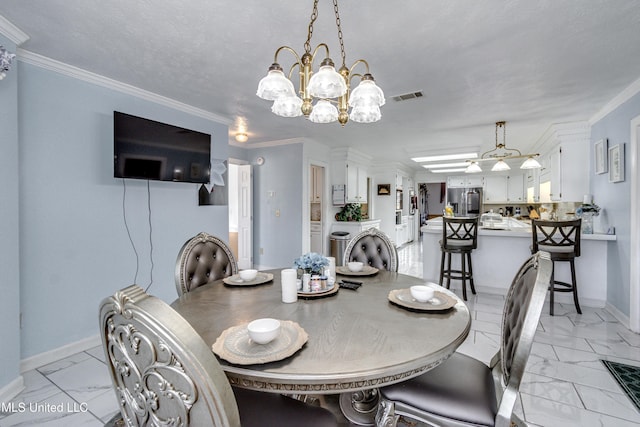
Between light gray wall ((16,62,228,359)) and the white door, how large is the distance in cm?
236

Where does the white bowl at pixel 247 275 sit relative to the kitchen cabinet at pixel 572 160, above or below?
below

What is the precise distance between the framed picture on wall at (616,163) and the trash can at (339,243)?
3726 millimetres

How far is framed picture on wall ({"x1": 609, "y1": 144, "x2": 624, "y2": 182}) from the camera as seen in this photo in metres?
2.95

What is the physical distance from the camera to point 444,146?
5480 millimetres

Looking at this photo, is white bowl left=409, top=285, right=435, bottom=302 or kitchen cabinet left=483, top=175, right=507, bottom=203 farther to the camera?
kitchen cabinet left=483, top=175, right=507, bottom=203

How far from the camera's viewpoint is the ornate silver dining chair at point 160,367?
63 cm

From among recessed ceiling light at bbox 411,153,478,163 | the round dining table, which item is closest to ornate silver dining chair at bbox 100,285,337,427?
the round dining table

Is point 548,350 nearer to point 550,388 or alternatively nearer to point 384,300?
point 550,388

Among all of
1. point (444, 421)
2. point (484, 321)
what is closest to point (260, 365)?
point (444, 421)

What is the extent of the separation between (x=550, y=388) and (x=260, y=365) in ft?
7.01

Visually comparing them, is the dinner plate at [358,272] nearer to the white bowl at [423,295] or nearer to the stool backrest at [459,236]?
the white bowl at [423,295]

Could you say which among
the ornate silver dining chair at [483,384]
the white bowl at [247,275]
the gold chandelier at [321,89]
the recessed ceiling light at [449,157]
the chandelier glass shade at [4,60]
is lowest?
the ornate silver dining chair at [483,384]

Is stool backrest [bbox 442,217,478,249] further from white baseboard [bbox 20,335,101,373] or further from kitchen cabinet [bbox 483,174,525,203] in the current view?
kitchen cabinet [bbox 483,174,525,203]

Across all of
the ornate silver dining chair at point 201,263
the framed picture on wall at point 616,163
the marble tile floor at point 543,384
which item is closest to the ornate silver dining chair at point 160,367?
the ornate silver dining chair at point 201,263
